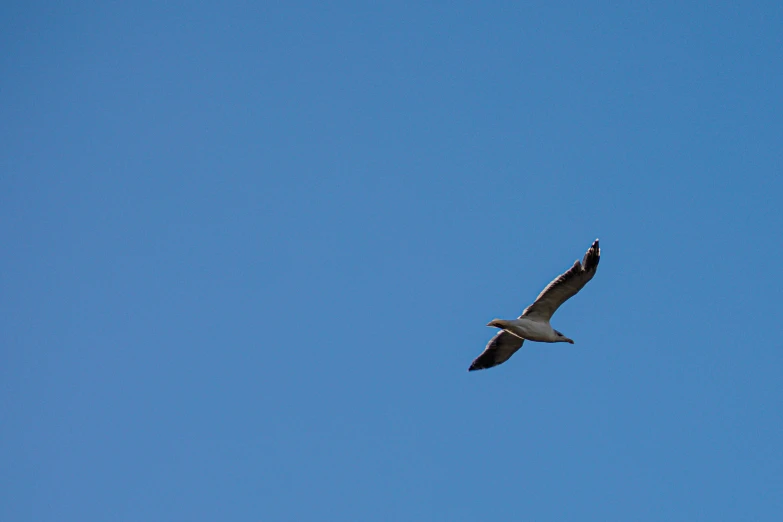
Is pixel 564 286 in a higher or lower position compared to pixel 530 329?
higher

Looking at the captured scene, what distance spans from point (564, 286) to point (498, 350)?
4231mm

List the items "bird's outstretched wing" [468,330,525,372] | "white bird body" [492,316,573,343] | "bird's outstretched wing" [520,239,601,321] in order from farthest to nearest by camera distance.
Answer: "bird's outstretched wing" [468,330,525,372], "white bird body" [492,316,573,343], "bird's outstretched wing" [520,239,601,321]

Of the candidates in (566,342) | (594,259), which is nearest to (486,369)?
(566,342)

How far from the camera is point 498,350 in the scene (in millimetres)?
30938

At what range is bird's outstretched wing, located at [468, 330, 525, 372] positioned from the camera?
30.5 m

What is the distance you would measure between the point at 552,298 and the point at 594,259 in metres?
1.85

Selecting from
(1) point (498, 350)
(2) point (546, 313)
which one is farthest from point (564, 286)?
(1) point (498, 350)

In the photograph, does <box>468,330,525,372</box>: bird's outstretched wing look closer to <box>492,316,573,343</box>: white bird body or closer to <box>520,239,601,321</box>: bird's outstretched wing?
<box>492,316,573,343</box>: white bird body

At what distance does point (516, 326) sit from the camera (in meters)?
28.0

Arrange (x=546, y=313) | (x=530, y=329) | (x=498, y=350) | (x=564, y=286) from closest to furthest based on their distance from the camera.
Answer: (x=564, y=286) < (x=530, y=329) < (x=546, y=313) < (x=498, y=350)

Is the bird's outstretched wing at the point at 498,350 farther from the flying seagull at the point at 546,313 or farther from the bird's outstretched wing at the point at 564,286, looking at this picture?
the bird's outstretched wing at the point at 564,286

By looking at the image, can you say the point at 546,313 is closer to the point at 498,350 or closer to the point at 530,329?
the point at 530,329

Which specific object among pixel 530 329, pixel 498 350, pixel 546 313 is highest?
pixel 498 350

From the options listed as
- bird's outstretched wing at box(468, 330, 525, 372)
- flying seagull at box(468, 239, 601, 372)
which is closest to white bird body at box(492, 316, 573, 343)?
flying seagull at box(468, 239, 601, 372)
